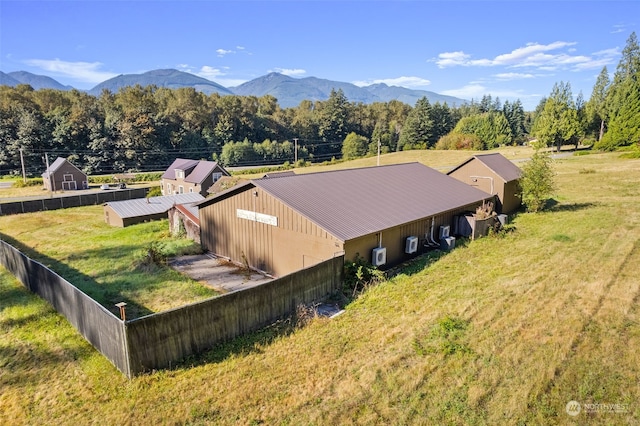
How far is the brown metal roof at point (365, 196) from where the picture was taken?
1498 centimetres

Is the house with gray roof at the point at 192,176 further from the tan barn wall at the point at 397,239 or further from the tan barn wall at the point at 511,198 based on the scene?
the tan barn wall at the point at 511,198

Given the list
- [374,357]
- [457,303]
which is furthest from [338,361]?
[457,303]

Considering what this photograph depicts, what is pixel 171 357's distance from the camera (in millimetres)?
9117

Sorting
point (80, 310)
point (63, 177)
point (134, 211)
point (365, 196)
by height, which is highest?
point (365, 196)

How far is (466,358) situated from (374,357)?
221 centimetres

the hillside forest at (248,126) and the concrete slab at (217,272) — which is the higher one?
the hillside forest at (248,126)

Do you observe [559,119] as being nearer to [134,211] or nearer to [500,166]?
[500,166]

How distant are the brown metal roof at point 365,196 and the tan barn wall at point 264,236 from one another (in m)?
0.37

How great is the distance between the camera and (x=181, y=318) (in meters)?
9.17

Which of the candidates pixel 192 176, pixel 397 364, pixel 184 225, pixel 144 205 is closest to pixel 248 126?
pixel 192 176

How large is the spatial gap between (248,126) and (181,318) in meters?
83.3

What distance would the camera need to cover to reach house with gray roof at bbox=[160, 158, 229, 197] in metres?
43.4

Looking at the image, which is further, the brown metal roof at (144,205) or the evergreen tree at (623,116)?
the evergreen tree at (623,116)

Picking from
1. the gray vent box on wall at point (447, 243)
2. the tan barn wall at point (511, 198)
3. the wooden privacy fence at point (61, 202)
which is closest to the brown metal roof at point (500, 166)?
the tan barn wall at point (511, 198)
